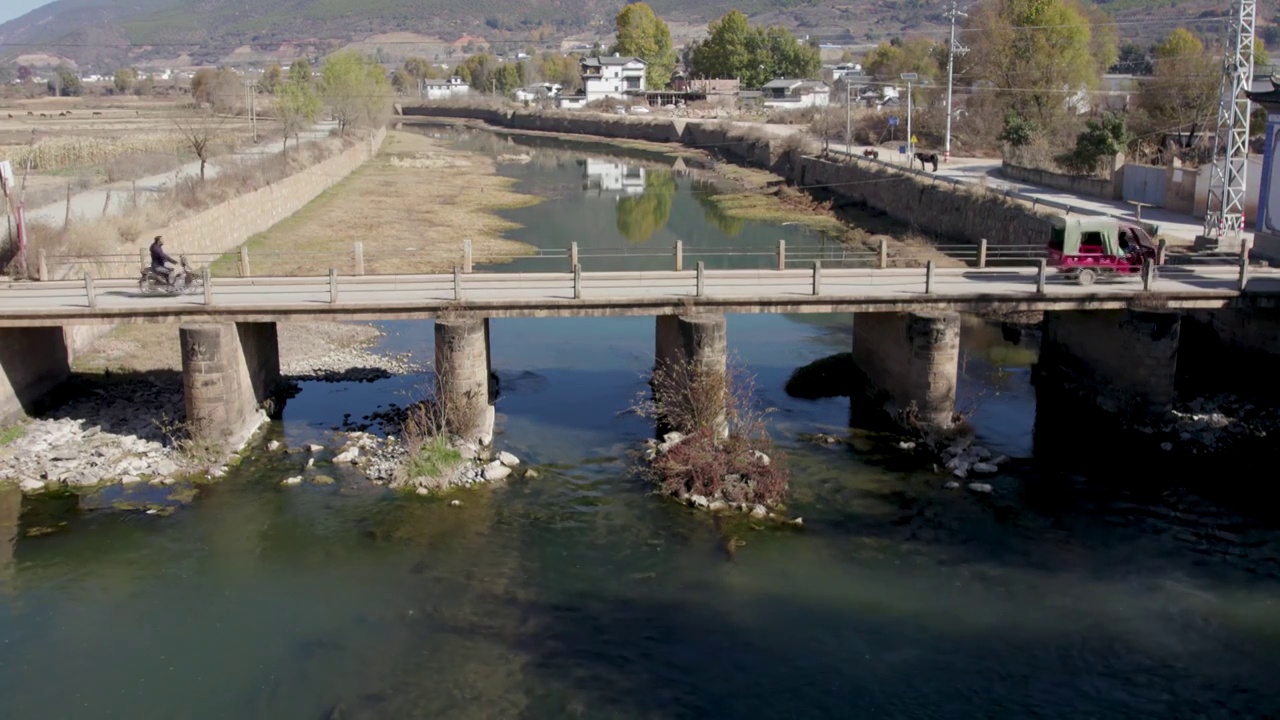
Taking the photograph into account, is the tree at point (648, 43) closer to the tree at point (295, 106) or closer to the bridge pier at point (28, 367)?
the tree at point (295, 106)

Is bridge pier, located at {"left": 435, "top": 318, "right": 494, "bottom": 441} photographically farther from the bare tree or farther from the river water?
the bare tree

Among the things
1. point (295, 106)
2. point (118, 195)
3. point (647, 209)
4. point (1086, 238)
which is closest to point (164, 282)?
point (1086, 238)

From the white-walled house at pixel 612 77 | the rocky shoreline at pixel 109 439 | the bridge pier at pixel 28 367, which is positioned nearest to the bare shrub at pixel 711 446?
the rocky shoreline at pixel 109 439

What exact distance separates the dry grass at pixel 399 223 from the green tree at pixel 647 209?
622cm

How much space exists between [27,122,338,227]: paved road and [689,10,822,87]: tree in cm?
10510

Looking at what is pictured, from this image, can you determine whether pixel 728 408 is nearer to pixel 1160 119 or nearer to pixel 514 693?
pixel 514 693

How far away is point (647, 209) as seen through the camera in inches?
2739

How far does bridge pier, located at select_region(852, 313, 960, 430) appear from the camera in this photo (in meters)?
25.4

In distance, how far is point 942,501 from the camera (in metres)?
23.1

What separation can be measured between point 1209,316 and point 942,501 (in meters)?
12.1

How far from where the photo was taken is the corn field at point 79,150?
69.1 meters

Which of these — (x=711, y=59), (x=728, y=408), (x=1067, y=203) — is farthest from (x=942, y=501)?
(x=711, y=59)

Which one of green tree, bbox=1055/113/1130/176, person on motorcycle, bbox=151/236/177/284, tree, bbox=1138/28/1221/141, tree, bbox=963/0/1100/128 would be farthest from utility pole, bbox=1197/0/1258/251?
tree, bbox=963/0/1100/128

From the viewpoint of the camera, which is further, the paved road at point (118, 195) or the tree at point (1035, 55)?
the tree at point (1035, 55)
